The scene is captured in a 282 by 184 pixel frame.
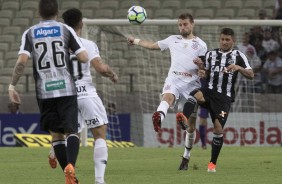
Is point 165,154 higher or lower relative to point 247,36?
lower

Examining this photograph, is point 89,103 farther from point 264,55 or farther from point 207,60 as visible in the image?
point 264,55

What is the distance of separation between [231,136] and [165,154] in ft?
15.6

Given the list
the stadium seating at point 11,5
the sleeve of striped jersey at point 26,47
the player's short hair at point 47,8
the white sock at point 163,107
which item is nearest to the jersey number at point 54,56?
the sleeve of striped jersey at point 26,47

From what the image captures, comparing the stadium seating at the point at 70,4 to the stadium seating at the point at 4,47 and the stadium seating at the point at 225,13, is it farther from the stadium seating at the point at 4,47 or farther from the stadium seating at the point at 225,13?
the stadium seating at the point at 225,13

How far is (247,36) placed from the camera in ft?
69.6

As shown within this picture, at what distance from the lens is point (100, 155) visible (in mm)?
10406

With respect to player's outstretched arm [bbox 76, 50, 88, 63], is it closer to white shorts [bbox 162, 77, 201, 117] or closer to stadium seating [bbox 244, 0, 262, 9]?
white shorts [bbox 162, 77, 201, 117]

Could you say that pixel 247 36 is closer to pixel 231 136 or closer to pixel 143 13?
pixel 231 136

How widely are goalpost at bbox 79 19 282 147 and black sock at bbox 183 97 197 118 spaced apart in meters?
7.00

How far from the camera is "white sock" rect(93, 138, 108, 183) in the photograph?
404 inches

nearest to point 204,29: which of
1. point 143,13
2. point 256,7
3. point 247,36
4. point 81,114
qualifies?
point 247,36

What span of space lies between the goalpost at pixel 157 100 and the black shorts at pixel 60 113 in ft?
33.6

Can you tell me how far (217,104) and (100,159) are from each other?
3.34 meters

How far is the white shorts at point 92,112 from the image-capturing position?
10586 mm
